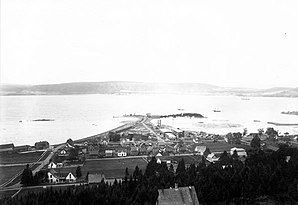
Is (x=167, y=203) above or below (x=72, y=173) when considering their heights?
above

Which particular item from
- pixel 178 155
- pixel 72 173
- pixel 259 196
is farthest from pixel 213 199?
pixel 178 155

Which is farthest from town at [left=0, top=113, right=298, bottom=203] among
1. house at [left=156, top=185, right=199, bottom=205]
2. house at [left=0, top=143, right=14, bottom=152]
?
house at [left=156, top=185, right=199, bottom=205]

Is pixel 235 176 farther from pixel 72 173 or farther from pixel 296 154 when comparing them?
pixel 72 173

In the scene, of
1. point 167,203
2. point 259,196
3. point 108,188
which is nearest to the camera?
point 167,203

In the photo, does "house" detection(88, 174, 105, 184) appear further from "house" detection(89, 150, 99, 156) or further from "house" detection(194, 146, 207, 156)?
"house" detection(194, 146, 207, 156)

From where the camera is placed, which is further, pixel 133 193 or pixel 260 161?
pixel 260 161

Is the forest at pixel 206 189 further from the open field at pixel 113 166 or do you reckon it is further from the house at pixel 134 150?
the house at pixel 134 150

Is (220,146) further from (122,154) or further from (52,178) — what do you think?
(52,178)
